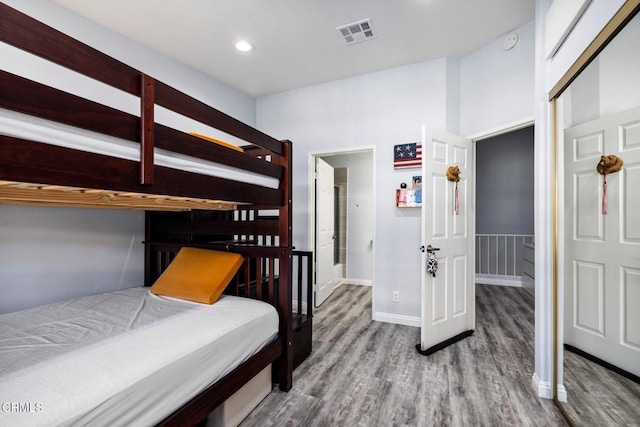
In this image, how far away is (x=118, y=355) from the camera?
1.10m

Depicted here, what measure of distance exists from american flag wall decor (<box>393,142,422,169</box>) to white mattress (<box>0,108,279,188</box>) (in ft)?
7.39

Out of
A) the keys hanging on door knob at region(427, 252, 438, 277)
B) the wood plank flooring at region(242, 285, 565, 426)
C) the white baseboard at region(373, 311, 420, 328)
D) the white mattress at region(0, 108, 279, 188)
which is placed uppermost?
the white mattress at region(0, 108, 279, 188)

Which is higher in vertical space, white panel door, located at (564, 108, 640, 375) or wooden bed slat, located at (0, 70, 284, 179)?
wooden bed slat, located at (0, 70, 284, 179)

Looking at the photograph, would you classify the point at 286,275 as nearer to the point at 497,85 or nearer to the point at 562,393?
the point at 562,393

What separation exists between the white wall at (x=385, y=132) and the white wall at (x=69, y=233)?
65.5 inches

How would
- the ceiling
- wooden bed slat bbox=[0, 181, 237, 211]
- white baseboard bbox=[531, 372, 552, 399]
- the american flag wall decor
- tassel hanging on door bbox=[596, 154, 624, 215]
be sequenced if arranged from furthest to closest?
the american flag wall decor
the ceiling
white baseboard bbox=[531, 372, 552, 399]
tassel hanging on door bbox=[596, 154, 624, 215]
wooden bed slat bbox=[0, 181, 237, 211]

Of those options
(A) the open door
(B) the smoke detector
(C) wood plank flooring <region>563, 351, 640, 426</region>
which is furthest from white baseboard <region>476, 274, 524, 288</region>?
(B) the smoke detector

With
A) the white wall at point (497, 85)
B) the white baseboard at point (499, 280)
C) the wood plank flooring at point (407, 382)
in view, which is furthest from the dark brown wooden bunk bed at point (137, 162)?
the white baseboard at point (499, 280)

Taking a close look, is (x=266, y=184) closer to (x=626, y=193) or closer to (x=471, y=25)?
(x=626, y=193)

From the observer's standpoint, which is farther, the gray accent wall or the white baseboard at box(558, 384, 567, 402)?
the gray accent wall

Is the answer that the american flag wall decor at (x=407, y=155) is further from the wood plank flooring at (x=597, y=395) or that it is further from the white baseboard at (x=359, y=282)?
the white baseboard at (x=359, y=282)

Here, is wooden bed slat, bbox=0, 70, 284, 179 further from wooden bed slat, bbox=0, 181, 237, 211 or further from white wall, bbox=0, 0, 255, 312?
white wall, bbox=0, 0, 255, 312

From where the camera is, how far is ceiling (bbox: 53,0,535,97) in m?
2.20

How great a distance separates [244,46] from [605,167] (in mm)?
2877
